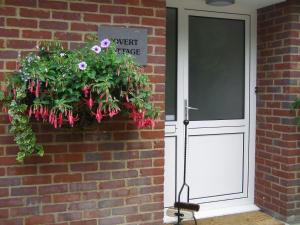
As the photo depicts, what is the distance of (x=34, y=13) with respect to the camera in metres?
2.74

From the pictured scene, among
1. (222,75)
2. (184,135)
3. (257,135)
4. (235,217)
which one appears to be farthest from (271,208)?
Answer: (222,75)

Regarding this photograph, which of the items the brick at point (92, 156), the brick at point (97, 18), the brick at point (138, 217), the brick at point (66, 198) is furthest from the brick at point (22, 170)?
the brick at point (97, 18)

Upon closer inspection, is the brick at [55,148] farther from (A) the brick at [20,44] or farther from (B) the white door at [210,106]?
(B) the white door at [210,106]

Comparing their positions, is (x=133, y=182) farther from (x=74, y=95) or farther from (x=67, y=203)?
(x=74, y=95)

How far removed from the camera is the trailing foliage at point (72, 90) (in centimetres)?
243

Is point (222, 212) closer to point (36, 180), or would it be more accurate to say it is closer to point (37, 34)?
point (36, 180)

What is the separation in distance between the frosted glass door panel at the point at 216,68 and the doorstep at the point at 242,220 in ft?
3.21

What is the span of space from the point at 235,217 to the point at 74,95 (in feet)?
7.27

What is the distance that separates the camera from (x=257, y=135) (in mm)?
4043

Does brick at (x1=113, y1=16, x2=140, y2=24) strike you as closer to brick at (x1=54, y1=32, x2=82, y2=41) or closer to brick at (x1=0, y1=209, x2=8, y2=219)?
brick at (x1=54, y1=32, x2=82, y2=41)

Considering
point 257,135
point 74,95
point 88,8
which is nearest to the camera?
point 74,95

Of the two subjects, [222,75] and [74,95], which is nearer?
[74,95]

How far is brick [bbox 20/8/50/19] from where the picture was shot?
107 inches

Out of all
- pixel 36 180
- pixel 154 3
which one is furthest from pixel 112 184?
pixel 154 3
